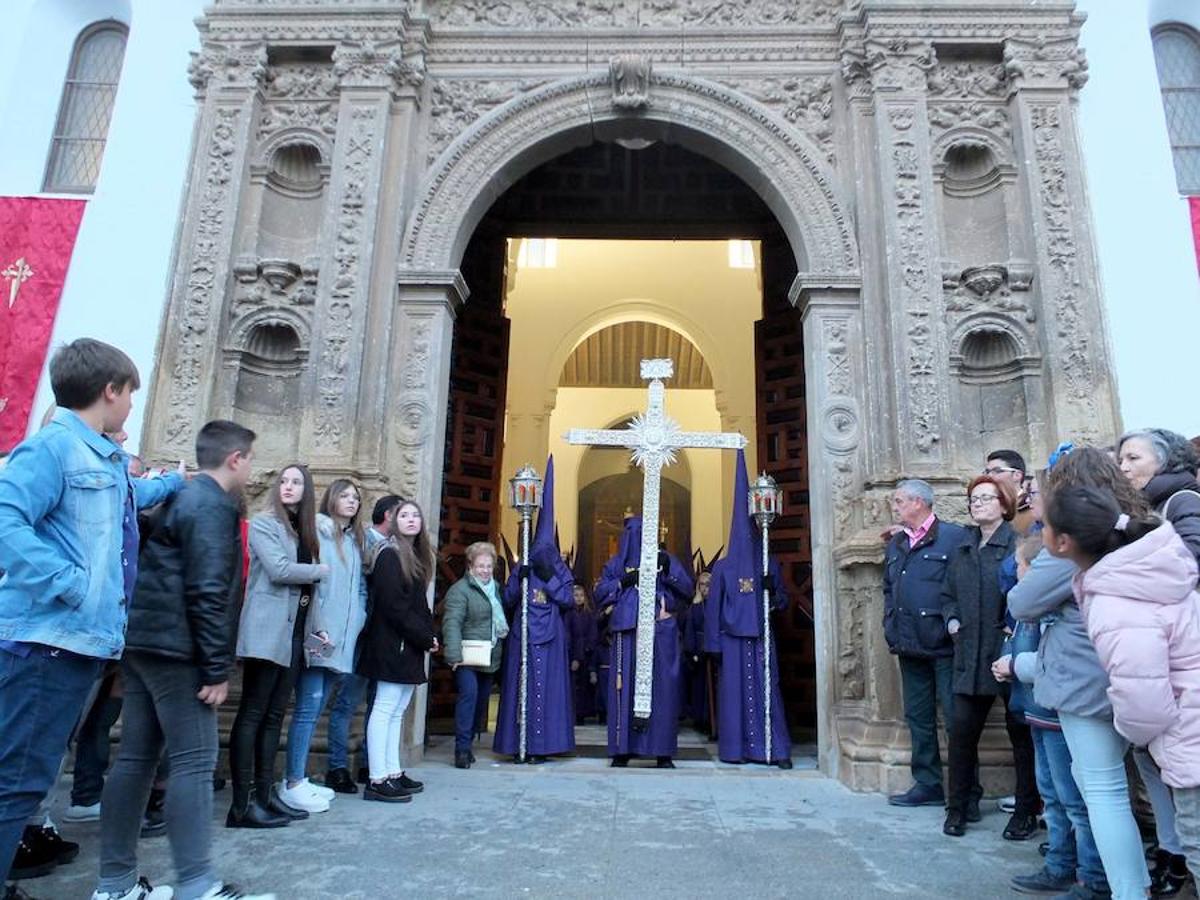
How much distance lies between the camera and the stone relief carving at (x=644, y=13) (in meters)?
7.35

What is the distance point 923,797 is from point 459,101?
20.6 ft

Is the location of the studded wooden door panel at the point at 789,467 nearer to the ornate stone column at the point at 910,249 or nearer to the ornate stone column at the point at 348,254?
the ornate stone column at the point at 910,249

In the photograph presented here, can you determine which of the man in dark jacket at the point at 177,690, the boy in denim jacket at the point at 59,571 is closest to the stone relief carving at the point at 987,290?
the man in dark jacket at the point at 177,690

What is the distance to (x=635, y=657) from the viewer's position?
6402mm

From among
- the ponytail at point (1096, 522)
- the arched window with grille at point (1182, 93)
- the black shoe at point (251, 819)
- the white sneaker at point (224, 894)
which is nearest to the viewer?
the ponytail at point (1096, 522)

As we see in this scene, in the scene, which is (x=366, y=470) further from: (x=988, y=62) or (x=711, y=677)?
(x=988, y=62)

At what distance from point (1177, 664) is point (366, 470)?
503 centimetres

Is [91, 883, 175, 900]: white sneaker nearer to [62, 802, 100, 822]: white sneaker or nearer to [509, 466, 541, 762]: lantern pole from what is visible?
[62, 802, 100, 822]: white sneaker

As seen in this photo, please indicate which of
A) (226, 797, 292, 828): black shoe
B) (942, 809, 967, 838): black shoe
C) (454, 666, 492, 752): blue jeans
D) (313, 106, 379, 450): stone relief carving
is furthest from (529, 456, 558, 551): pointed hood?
(942, 809, 967, 838): black shoe

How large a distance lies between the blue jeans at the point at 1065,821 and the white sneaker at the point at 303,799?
3.40m

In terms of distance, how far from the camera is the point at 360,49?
7.03 meters

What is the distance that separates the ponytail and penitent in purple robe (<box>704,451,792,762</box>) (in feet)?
12.4

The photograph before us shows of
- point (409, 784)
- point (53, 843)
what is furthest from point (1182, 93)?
point (53, 843)

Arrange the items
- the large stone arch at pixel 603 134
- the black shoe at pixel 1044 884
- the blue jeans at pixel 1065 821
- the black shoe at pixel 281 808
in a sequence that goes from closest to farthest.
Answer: the blue jeans at pixel 1065 821 < the black shoe at pixel 1044 884 < the black shoe at pixel 281 808 < the large stone arch at pixel 603 134
